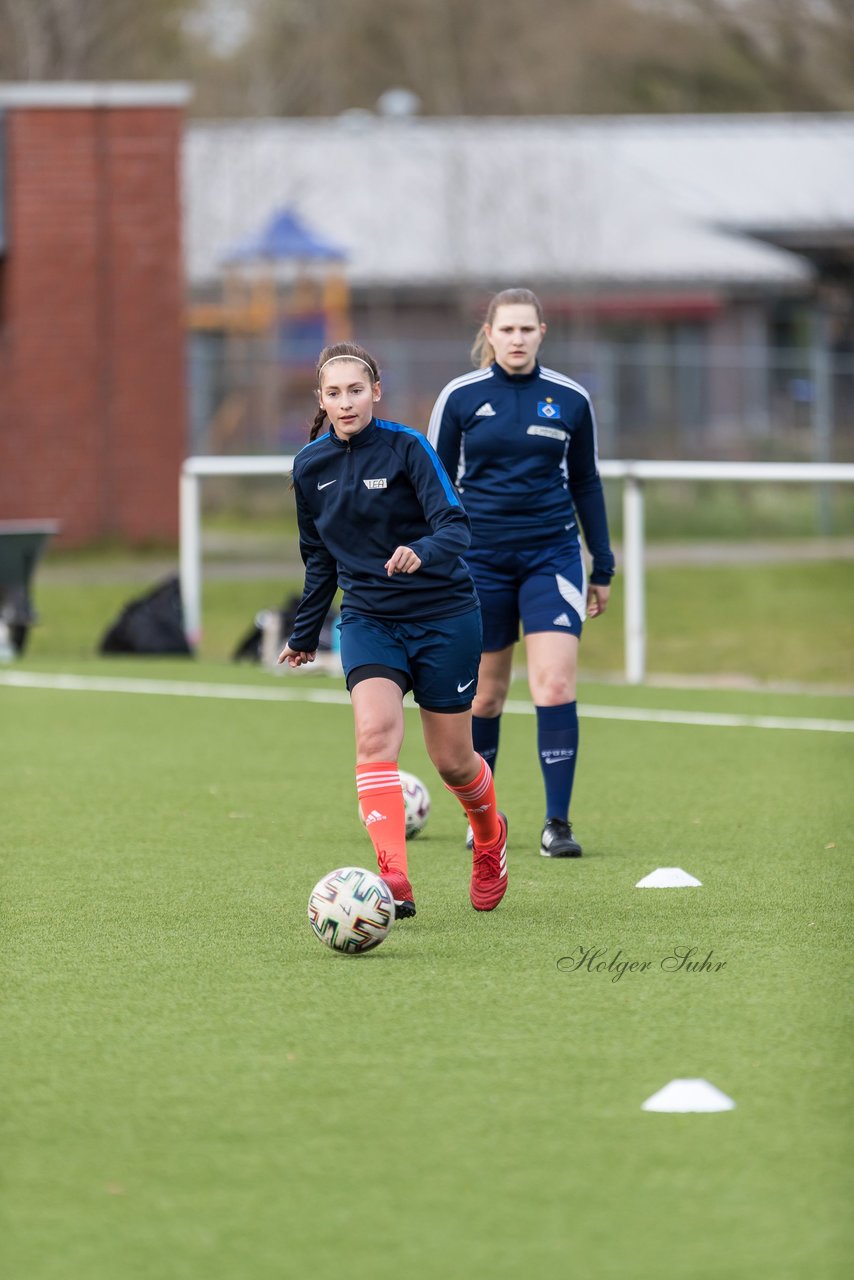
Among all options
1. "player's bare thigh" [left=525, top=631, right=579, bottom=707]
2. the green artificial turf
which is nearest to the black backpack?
the green artificial turf

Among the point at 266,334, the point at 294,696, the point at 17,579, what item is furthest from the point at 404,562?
the point at 266,334

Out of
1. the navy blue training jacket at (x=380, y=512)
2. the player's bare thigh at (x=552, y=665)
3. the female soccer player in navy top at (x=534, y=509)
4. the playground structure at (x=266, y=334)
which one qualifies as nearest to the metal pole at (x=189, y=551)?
the female soccer player in navy top at (x=534, y=509)

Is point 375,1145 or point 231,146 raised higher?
point 231,146

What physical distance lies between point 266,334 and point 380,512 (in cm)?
2681

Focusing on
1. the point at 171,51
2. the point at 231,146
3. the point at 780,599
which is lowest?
the point at 780,599

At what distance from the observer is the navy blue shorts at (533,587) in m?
7.60

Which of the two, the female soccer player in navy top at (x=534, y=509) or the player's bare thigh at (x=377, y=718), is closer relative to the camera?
the player's bare thigh at (x=377, y=718)

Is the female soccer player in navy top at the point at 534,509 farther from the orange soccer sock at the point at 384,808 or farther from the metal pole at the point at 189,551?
the metal pole at the point at 189,551

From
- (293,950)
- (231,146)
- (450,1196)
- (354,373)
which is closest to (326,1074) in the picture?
(450,1196)

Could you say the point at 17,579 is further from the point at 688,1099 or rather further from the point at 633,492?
the point at 688,1099

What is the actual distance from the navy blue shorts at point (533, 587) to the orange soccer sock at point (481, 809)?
1.15m

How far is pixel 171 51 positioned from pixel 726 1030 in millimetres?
40932

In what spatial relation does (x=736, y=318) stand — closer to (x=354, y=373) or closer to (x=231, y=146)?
(x=231, y=146)

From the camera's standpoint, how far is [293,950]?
609cm
